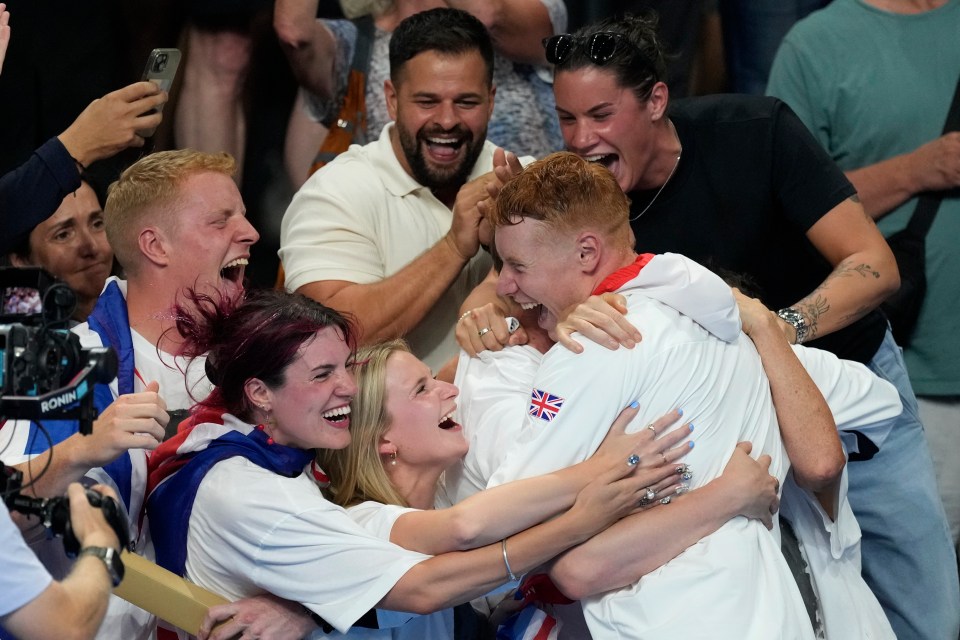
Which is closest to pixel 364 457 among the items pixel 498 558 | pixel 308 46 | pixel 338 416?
pixel 338 416

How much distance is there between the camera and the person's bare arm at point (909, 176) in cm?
436

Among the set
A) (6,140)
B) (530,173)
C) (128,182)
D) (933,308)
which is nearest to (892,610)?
(933,308)

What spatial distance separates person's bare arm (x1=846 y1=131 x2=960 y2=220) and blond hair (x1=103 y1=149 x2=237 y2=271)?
7.06ft

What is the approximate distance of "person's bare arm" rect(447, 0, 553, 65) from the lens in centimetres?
459

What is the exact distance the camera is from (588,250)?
117 inches

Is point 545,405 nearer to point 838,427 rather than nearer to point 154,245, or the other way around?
point 838,427

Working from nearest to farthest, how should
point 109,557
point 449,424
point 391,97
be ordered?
point 109,557 < point 449,424 < point 391,97

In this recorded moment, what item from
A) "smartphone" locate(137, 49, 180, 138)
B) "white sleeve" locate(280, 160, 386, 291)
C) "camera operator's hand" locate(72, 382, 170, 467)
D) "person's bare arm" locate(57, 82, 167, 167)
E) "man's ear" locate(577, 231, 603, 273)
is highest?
"smartphone" locate(137, 49, 180, 138)

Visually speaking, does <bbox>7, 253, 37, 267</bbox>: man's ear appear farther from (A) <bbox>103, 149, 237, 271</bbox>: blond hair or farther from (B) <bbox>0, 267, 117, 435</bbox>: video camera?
(B) <bbox>0, 267, 117, 435</bbox>: video camera

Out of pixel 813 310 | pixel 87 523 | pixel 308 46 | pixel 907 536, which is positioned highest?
pixel 308 46

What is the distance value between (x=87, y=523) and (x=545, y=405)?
0.96m

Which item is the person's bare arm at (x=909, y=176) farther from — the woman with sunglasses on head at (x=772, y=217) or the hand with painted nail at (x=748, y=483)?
the hand with painted nail at (x=748, y=483)

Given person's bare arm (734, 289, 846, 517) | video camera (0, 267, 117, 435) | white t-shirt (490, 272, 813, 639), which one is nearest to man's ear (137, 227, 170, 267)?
video camera (0, 267, 117, 435)

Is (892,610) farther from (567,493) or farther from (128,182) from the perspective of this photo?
(128,182)
